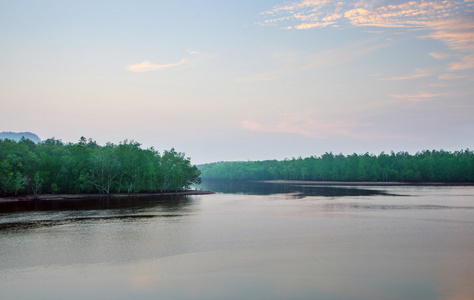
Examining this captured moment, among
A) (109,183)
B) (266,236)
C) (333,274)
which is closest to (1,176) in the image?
(109,183)

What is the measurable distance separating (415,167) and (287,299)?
147 m

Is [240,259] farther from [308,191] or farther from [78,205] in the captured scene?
[308,191]

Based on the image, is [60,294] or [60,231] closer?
[60,294]

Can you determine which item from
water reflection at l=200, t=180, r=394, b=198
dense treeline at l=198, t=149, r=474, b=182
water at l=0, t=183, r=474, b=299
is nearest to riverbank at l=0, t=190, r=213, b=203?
water reflection at l=200, t=180, r=394, b=198

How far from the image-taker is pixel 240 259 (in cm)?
2186

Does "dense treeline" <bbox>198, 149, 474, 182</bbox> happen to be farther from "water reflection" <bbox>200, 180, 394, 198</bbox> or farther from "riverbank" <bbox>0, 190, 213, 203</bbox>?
"riverbank" <bbox>0, 190, 213, 203</bbox>

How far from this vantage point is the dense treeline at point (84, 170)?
235 feet

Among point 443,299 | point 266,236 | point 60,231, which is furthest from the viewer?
point 60,231

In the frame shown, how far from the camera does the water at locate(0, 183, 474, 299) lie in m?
16.4

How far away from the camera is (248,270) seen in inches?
768

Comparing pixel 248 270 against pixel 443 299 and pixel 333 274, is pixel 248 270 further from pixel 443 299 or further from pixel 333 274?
pixel 443 299

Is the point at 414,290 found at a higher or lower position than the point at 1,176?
lower

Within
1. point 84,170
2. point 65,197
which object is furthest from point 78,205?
point 84,170

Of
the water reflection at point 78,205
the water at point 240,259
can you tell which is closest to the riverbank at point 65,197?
the water reflection at point 78,205
